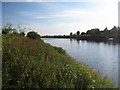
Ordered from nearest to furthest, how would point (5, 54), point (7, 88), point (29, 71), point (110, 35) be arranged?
point (7, 88)
point (29, 71)
point (5, 54)
point (110, 35)

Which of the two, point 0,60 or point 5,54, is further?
point 5,54

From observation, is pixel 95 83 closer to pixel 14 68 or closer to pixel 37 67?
pixel 37 67

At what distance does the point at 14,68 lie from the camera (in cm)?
509

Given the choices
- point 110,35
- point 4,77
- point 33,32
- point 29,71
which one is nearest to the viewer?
point 4,77

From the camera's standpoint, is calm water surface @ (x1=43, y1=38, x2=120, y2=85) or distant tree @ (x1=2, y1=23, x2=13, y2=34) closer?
calm water surface @ (x1=43, y1=38, x2=120, y2=85)

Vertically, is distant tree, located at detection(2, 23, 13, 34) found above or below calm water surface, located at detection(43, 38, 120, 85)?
above

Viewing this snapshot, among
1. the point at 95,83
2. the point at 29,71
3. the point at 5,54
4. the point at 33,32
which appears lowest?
the point at 95,83

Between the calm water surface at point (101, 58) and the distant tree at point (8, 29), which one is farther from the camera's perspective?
the distant tree at point (8, 29)

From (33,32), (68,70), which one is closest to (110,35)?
(33,32)

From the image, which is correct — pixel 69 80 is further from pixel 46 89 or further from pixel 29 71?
pixel 29 71

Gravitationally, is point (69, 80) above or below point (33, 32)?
below

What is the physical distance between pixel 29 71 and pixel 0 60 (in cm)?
147

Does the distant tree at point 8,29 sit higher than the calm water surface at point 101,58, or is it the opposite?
the distant tree at point 8,29

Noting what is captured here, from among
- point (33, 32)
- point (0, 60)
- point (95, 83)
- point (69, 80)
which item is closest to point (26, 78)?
point (69, 80)
